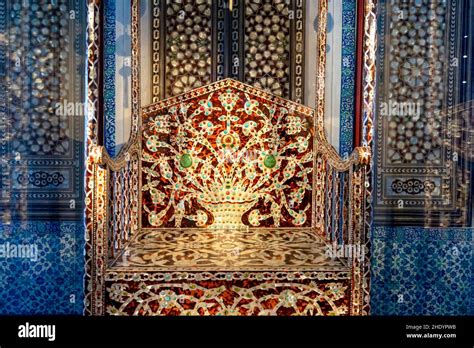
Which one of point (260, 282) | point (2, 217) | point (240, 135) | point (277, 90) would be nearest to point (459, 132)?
point (277, 90)

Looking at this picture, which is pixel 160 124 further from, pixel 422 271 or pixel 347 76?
pixel 422 271

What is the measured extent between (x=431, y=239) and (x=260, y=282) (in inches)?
60.0

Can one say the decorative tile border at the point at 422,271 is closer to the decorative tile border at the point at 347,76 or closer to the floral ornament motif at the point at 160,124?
the decorative tile border at the point at 347,76

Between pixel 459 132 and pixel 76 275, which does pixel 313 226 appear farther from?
pixel 76 275

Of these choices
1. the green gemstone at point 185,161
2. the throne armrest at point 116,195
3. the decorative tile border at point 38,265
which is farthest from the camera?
the decorative tile border at point 38,265

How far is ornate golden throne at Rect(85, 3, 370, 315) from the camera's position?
6.95 feet

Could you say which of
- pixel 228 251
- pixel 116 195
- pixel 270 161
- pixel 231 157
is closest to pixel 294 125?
pixel 270 161

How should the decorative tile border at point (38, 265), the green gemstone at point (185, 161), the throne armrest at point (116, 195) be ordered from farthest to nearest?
the decorative tile border at point (38, 265), the green gemstone at point (185, 161), the throne armrest at point (116, 195)

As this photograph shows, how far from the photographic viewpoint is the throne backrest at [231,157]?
298 centimetres

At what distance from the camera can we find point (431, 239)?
3.13 m

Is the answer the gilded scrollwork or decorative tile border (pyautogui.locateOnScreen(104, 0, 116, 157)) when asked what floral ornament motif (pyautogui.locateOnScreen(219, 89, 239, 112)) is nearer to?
decorative tile border (pyautogui.locateOnScreen(104, 0, 116, 157))

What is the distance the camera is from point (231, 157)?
3010mm

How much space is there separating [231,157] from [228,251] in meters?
0.77

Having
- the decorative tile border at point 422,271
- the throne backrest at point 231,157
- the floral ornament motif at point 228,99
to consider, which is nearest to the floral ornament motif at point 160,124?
the throne backrest at point 231,157
